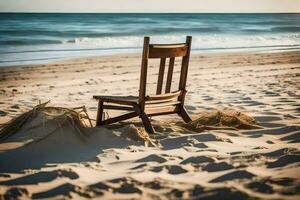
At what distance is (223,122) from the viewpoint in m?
5.37

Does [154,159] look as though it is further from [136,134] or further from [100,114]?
[100,114]

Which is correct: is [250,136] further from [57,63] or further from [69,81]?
[57,63]

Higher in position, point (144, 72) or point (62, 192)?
point (144, 72)

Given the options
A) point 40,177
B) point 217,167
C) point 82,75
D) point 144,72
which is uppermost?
point 144,72

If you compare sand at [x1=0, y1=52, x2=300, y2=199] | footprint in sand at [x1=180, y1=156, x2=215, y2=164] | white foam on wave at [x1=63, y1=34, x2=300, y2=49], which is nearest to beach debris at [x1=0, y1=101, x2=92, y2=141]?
sand at [x1=0, y1=52, x2=300, y2=199]

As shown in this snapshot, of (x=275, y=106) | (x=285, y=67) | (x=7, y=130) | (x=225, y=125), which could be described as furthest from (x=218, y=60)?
(x=7, y=130)

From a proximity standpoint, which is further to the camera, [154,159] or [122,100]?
[122,100]

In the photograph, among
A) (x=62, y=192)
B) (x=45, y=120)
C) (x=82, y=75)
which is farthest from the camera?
(x=82, y=75)

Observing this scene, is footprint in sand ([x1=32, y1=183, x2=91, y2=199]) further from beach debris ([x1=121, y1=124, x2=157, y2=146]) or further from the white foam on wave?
the white foam on wave

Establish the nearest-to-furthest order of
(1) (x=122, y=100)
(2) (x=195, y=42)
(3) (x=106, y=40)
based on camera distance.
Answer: (1) (x=122, y=100)
(2) (x=195, y=42)
(3) (x=106, y=40)

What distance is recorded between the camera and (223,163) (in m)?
3.77

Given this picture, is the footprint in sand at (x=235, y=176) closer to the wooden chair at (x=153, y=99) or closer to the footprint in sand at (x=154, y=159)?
the footprint in sand at (x=154, y=159)

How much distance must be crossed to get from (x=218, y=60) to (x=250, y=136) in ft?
32.3

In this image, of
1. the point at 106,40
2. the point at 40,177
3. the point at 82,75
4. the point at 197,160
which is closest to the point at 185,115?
the point at 197,160
